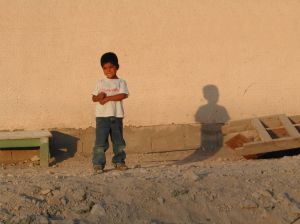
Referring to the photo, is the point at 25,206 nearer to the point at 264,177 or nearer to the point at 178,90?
the point at 264,177

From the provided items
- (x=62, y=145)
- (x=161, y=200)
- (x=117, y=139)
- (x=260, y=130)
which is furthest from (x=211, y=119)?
(x=161, y=200)

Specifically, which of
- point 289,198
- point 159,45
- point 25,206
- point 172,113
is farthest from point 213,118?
point 25,206

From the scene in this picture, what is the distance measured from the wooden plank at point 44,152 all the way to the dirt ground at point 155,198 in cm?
274

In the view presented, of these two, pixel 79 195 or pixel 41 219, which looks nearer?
pixel 41 219

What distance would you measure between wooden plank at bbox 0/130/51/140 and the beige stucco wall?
0.26 metres

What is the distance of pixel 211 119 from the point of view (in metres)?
8.84

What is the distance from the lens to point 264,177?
5391mm

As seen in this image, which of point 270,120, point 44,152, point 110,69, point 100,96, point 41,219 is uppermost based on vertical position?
point 110,69

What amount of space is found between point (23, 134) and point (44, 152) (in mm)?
389

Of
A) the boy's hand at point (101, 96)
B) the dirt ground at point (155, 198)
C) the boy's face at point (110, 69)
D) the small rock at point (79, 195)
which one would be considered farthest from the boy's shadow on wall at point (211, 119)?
the small rock at point (79, 195)

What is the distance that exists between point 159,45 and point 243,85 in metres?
1.26

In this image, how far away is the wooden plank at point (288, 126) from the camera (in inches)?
305

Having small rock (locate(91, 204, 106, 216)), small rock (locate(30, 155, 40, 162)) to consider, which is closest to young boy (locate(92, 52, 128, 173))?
small rock (locate(91, 204, 106, 216))

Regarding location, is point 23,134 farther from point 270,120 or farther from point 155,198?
point 155,198
